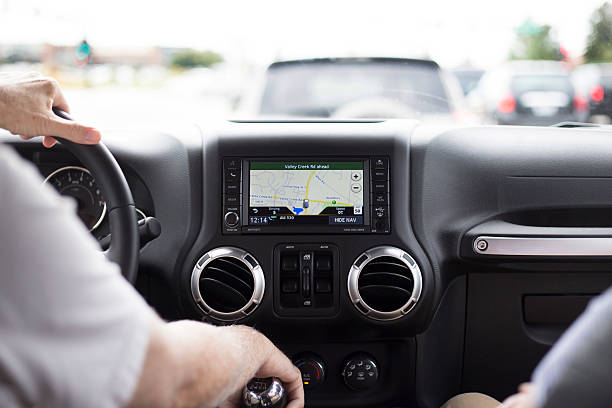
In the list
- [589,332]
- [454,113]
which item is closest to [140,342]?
[589,332]

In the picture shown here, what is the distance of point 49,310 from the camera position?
3.11ft

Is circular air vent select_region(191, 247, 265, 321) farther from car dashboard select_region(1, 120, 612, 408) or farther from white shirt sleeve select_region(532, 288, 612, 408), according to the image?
white shirt sleeve select_region(532, 288, 612, 408)

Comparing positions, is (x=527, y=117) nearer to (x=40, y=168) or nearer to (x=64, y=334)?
(x=40, y=168)

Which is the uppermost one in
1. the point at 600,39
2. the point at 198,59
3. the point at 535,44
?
the point at 600,39

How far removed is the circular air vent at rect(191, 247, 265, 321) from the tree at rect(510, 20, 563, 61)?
23.6 m

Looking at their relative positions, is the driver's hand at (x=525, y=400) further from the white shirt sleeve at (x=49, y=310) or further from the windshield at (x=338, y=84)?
the windshield at (x=338, y=84)

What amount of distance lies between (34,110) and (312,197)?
2.64 feet

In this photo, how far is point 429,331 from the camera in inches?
89.0

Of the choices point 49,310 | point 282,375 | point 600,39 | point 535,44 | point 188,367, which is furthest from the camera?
point 535,44

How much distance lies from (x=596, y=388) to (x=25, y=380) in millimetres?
790

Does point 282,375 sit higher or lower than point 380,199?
lower

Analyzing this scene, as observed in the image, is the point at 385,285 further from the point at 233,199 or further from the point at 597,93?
the point at 597,93

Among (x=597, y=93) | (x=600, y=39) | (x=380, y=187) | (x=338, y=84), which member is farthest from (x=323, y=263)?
(x=600, y=39)

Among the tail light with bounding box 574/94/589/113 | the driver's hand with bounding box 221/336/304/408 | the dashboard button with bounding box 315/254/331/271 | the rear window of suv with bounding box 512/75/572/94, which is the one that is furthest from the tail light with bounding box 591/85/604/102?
the driver's hand with bounding box 221/336/304/408
